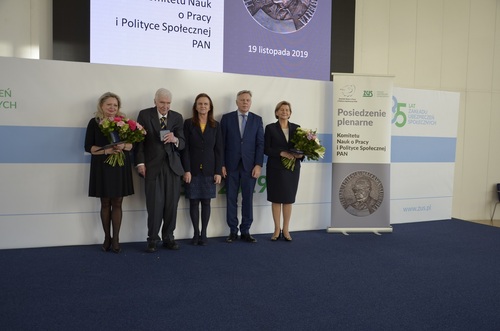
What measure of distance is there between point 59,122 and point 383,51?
566cm

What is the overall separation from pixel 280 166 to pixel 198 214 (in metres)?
1.12

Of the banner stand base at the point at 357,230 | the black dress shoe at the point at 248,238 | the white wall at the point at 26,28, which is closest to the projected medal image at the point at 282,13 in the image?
the white wall at the point at 26,28

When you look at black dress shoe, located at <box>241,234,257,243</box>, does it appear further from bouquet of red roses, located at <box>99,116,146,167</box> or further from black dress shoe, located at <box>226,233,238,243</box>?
bouquet of red roses, located at <box>99,116,146,167</box>

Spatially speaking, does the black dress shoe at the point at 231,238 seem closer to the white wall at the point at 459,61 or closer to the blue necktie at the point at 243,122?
the blue necktie at the point at 243,122

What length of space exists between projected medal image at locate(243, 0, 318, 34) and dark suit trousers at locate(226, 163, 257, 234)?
106 inches

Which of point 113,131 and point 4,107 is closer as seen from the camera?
point 113,131

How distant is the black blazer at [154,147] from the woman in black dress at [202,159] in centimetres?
17

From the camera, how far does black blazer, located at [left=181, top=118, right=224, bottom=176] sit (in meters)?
4.49

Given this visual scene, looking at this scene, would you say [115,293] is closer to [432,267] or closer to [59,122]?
[59,122]

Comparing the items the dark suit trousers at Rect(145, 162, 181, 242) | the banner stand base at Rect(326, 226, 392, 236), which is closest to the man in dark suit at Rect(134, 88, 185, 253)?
the dark suit trousers at Rect(145, 162, 181, 242)

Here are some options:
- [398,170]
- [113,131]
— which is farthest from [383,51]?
[113,131]

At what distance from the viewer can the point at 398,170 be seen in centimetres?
599

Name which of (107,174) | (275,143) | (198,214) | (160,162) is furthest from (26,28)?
(275,143)

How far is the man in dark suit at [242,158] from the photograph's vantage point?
15.5 feet
